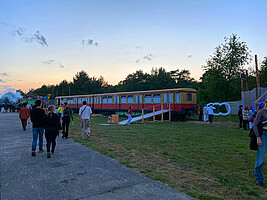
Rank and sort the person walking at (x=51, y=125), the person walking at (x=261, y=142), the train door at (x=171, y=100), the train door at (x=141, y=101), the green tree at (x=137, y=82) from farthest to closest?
1. the green tree at (x=137, y=82)
2. the train door at (x=141, y=101)
3. the train door at (x=171, y=100)
4. the person walking at (x=51, y=125)
5. the person walking at (x=261, y=142)

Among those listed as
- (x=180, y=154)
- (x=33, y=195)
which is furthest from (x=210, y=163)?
(x=33, y=195)

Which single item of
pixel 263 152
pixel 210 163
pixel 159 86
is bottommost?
pixel 210 163

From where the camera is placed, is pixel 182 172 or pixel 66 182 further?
pixel 182 172

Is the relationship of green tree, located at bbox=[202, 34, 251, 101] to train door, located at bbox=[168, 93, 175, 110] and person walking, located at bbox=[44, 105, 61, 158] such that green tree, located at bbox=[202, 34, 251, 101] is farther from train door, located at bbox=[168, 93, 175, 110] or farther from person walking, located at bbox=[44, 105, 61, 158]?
person walking, located at bbox=[44, 105, 61, 158]

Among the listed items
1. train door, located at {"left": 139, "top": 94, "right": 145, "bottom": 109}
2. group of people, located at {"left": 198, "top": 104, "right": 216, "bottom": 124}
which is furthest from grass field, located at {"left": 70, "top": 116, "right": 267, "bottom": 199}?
train door, located at {"left": 139, "top": 94, "right": 145, "bottom": 109}

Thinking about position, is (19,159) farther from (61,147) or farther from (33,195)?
(33,195)

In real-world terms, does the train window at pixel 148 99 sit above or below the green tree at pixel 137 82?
below

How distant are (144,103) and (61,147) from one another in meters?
14.9

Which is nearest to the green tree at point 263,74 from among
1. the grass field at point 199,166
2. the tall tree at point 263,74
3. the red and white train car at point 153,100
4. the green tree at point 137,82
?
the tall tree at point 263,74

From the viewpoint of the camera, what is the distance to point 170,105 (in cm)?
1939

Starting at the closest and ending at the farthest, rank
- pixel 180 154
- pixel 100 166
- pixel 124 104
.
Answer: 1. pixel 100 166
2. pixel 180 154
3. pixel 124 104

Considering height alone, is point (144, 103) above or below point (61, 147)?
above

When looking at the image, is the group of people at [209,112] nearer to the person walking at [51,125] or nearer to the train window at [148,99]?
the train window at [148,99]

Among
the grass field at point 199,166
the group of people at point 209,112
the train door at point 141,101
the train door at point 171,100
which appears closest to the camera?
the grass field at point 199,166
